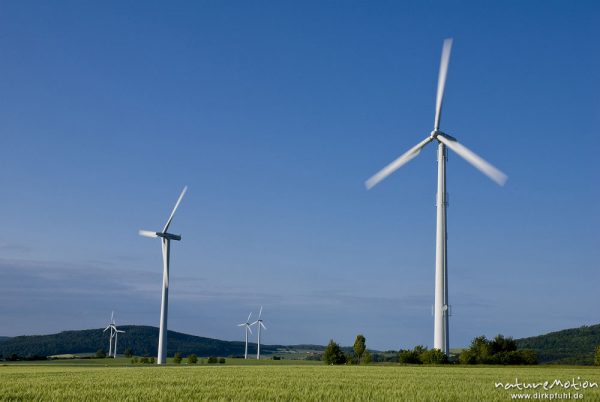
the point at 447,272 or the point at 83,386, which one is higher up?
the point at 447,272

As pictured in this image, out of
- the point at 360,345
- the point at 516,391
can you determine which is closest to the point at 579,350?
the point at 360,345

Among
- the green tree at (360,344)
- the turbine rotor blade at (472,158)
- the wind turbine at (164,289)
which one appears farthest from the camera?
the wind turbine at (164,289)

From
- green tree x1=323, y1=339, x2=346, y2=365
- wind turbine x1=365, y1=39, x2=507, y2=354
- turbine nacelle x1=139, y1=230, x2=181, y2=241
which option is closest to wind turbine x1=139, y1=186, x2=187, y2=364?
turbine nacelle x1=139, y1=230, x2=181, y2=241

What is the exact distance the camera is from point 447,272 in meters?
80.2

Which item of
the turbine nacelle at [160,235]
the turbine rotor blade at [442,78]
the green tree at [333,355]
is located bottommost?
the green tree at [333,355]

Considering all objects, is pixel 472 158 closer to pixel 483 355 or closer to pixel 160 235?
pixel 483 355

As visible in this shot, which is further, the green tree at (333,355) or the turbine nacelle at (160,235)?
the turbine nacelle at (160,235)

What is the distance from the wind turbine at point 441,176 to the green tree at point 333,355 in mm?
24957

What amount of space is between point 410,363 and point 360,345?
1084 inches

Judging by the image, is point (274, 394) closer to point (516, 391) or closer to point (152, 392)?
point (152, 392)

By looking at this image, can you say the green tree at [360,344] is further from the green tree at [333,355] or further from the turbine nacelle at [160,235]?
the turbine nacelle at [160,235]

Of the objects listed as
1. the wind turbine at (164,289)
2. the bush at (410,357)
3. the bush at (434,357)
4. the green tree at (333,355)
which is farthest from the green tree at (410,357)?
the wind turbine at (164,289)

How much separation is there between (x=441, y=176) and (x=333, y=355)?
34.0 meters

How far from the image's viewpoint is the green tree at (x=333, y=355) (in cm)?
10094
